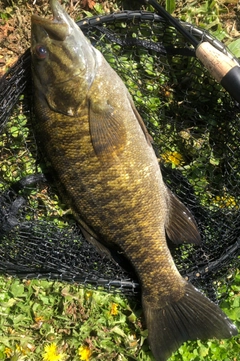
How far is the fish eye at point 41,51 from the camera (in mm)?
2330

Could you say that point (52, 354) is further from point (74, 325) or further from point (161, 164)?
point (161, 164)

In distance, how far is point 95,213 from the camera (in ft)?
8.46

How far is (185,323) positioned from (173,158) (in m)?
1.08

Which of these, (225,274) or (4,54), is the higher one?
(4,54)

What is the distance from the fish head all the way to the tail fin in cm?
132

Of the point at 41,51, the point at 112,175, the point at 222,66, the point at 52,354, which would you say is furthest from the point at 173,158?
the point at 52,354

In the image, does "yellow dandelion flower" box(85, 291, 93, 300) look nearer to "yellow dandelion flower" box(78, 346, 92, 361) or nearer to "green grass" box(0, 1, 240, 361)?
"green grass" box(0, 1, 240, 361)

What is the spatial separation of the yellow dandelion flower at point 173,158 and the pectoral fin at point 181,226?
0.37 meters

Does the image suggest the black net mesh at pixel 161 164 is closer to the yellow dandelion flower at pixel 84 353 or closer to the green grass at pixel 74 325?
the green grass at pixel 74 325

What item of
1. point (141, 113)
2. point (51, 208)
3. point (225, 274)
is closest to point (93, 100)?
point (141, 113)

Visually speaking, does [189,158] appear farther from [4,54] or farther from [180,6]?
[4,54]

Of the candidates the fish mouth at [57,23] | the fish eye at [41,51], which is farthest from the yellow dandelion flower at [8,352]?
the fish mouth at [57,23]

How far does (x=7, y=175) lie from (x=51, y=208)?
14.5 inches

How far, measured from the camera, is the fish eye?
2330 millimetres
